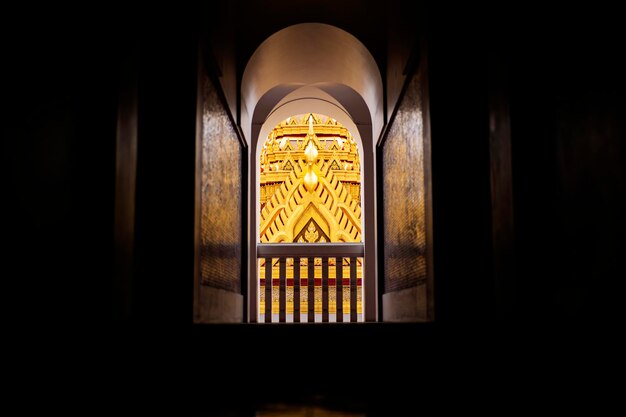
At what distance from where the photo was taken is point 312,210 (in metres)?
12.5

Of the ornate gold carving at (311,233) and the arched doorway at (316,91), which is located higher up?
the arched doorway at (316,91)

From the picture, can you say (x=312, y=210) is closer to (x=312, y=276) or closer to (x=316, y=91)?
(x=312, y=276)

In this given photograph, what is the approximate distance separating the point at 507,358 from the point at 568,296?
56 cm

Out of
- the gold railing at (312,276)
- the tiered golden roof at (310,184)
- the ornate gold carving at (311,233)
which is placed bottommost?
the gold railing at (312,276)

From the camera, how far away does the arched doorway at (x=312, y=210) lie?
402 inches

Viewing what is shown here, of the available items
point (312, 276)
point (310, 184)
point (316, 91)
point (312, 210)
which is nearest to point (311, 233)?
point (312, 210)

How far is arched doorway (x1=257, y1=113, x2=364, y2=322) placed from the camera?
33.5 ft

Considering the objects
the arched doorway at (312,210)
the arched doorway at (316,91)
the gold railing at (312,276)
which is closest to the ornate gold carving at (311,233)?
the arched doorway at (312,210)

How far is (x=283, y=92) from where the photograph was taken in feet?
30.1

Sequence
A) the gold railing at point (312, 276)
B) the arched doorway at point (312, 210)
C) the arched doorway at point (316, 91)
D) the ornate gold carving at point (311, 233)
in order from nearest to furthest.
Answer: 1. the arched doorway at point (316, 91)
2. the gold railing at point (312, 276)
3. the arched doorway at point (312, 210)
4. the ornate gold carving at point (311, 233)

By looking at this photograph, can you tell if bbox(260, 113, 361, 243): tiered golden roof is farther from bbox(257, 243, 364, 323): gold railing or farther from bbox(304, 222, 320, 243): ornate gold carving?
bbox(257, 243, 364, 323): gold railing

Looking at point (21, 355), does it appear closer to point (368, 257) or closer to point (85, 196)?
point (85, 196)

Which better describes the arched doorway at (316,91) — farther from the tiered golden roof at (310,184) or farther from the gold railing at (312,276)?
the tiered golden roof at (310,184)

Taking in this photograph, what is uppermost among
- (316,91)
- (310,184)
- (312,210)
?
(316,91)
